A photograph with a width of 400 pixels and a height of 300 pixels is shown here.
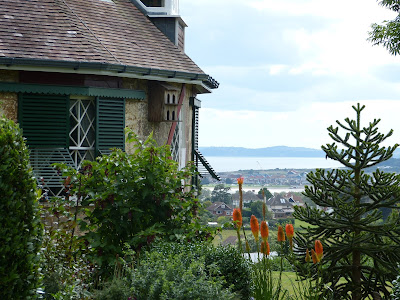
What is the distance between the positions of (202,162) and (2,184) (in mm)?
13757

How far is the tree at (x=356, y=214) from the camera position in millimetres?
8492

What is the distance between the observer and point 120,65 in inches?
503

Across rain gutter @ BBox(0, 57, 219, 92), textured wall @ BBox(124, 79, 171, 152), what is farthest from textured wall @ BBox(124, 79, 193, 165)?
rain gutter @ BBox(0, 57, 219, 92)

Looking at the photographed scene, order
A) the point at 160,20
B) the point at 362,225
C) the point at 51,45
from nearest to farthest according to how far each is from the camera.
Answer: the point at 362,225 → the point at 51,45 → the point at 160,20

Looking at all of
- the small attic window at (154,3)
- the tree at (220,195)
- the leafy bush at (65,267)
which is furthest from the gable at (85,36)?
the tree at (220,195)

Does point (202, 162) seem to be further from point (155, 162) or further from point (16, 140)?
point (16, 140)

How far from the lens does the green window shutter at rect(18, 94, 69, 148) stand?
12.4 metres

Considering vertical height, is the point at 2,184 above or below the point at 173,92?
below

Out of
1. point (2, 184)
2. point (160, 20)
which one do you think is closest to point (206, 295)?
point (2, 184)

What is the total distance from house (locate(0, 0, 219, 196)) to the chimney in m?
1.36

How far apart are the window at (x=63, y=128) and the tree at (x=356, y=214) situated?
562 centimetres

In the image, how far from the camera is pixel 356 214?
845 centimetres

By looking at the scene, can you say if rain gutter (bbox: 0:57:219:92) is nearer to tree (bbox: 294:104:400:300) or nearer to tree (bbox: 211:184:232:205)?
tree (bbox: 294:104:400:300)

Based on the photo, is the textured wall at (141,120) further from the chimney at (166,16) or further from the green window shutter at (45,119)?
the chimney at (166,16)
